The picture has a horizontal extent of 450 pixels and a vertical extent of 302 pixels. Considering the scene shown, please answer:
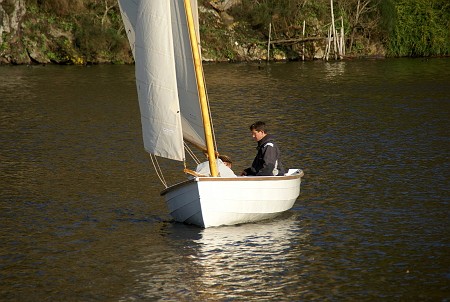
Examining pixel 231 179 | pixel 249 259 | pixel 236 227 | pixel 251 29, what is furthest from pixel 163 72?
pixel 251 29

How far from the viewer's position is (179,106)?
74.9 ft

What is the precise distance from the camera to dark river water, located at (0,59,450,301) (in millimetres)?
18344

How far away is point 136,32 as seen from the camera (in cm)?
2255

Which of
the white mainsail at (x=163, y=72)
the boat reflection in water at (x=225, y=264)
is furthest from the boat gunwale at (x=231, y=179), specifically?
the boat reflection in water at (x=225, y=264)

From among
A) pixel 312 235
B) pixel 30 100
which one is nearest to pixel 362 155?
pixel 312 235

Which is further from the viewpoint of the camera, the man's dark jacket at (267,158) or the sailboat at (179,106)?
the man's dark jacket at (267,158)

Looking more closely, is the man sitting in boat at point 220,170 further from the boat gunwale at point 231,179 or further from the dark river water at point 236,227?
the dark river water at point 236,227

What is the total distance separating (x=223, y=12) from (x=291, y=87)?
101 feet

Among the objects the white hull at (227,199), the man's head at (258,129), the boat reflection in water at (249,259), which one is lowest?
the boat reflection in water at (249,259)

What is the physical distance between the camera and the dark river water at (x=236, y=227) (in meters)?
18.3

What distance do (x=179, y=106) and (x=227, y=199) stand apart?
2.74 meters

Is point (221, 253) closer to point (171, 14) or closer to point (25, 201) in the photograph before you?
point (171, 14)

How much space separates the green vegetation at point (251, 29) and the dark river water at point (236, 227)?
2843 cm

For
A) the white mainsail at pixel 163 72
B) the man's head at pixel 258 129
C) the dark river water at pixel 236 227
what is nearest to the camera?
the dark river water at pixel 236 227
